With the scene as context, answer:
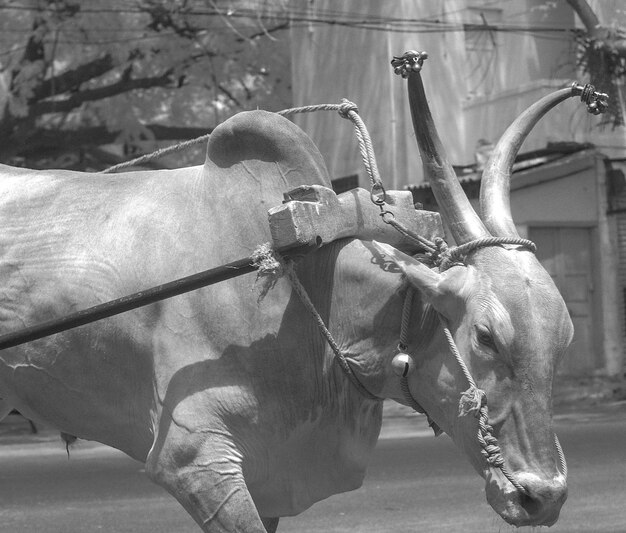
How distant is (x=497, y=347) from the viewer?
105 inches

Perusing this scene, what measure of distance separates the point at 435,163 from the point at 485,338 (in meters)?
0.46

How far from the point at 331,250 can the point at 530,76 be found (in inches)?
569

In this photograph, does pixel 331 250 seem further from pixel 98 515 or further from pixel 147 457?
pixel 98 515

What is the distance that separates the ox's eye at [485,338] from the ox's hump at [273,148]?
0.62 meters

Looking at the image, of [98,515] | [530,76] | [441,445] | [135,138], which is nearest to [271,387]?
[98,515]

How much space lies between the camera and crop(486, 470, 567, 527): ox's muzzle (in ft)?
8.56

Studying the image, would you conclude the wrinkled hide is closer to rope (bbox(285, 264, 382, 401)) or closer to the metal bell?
Answer: rope (bbox(285, 264, 382, 401))

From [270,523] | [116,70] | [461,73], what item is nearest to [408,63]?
[270,523]

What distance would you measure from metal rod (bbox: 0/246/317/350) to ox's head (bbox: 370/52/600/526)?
367mm

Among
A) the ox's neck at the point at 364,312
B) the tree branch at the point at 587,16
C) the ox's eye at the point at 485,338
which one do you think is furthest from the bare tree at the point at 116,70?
the ox's eye at the point at 485,338

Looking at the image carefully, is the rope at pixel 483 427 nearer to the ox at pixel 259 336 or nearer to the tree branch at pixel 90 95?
the ox at pixel 259 336

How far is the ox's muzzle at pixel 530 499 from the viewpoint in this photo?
2609 mm

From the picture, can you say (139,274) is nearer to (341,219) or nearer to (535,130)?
(341,219)

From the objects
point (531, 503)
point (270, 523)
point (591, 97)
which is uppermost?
point (591, 97)
